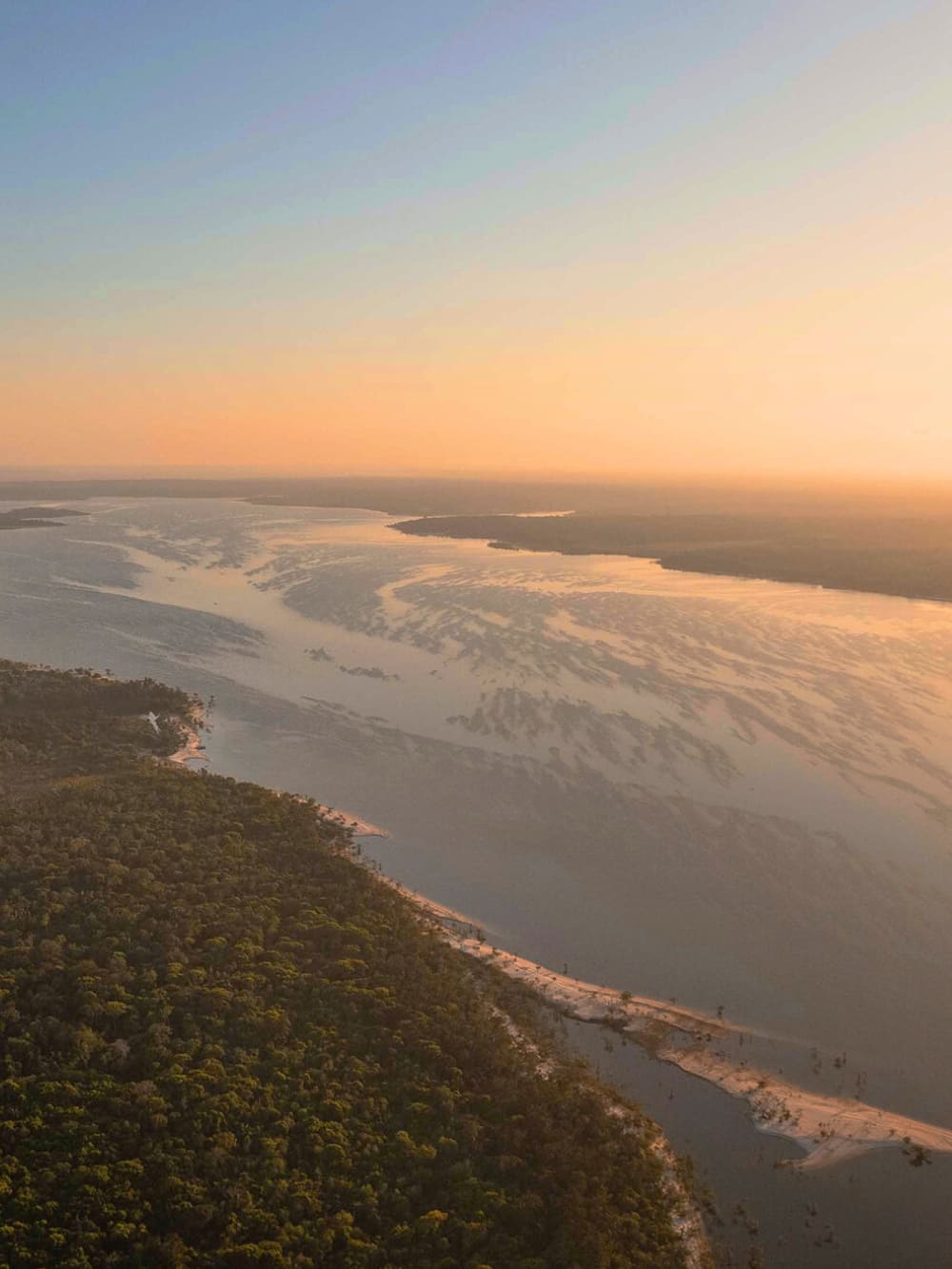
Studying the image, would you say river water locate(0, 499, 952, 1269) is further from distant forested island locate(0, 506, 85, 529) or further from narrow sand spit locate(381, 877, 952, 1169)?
distant forested island locate(0, 506, 85, 529)

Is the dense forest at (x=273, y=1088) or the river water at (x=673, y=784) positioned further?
the river water at (x=673, y=784)

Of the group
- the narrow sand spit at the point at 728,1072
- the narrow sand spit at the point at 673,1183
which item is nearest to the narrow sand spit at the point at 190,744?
the narrow sand spit at the point at 728,1072

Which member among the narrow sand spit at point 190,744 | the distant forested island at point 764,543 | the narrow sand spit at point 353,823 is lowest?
the narrow sand spit at point 353,823

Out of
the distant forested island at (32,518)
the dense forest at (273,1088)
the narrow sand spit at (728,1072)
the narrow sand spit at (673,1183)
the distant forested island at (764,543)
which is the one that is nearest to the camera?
the dense forest at (273,1088)

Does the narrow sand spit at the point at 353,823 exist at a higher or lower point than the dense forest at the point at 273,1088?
higher

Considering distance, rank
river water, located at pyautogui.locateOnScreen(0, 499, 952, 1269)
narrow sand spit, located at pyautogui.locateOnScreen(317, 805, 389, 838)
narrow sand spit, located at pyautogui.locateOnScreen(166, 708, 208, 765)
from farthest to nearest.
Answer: narrow sand spit, located at pyautogui.locateOnScreen(166, 708, 208, 765) → narrow sand spit, located at pyautogui.locateOnScreen(317, 805, 389, 838) → river water, located at pyautogui.locateOnScreen(0, 499, 952, 1269)

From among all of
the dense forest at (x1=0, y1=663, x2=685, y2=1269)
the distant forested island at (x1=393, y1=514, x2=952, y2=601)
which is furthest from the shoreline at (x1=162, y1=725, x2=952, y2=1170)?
the distant forested island at (x1=393, y1=514, x2=952, y2=601)

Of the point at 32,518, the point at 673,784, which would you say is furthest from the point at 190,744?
the point at 32,518

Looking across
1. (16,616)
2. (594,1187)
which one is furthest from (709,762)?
(16,616)

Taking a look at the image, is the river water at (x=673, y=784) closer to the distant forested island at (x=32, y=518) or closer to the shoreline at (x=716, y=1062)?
the shoreline at (x=716, y=1062)
